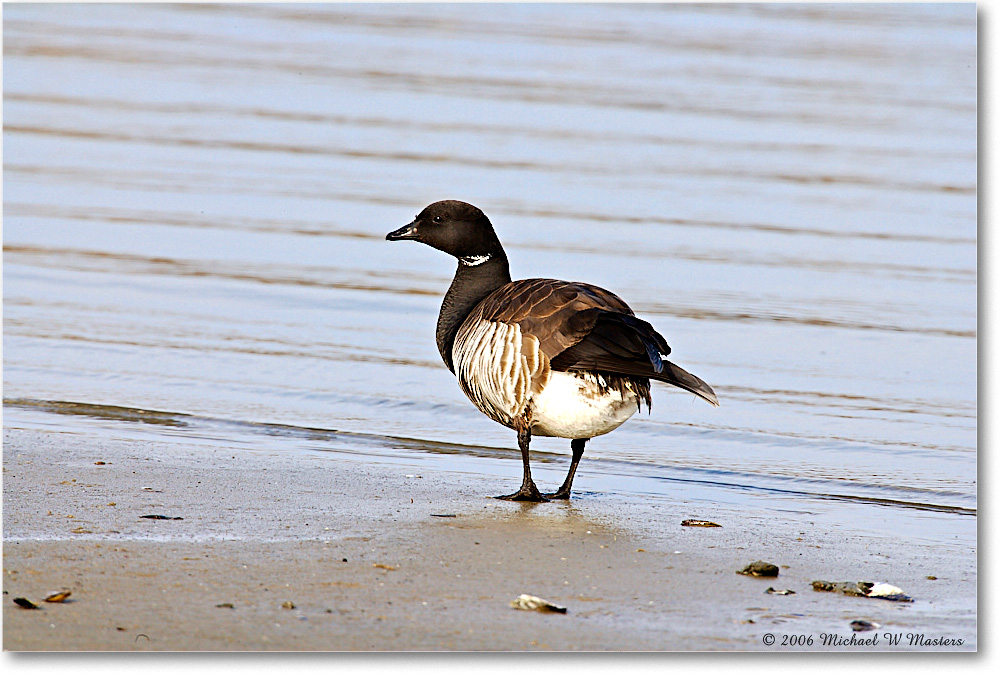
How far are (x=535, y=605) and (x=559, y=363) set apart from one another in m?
1.50

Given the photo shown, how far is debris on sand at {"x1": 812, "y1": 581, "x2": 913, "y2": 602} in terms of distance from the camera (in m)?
4.39

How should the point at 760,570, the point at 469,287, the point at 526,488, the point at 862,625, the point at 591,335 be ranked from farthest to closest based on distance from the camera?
the point at 469,287 → the point at 526,488 → the point at 591,335 → the point at 760,570 → the point at 862,625

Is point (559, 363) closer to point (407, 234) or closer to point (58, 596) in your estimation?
point (407, 234)

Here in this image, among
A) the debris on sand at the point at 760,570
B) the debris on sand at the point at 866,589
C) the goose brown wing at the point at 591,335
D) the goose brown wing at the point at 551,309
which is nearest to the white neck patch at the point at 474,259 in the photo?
the goose brown wing at the point at 551,309

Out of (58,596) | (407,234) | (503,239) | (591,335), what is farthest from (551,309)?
(503,239)

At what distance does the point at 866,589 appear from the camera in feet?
14.5

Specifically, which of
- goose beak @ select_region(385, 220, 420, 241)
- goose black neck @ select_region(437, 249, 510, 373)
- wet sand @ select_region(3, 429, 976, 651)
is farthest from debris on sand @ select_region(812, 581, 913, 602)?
goose beak @ select_region(385, 220, 420, 241)

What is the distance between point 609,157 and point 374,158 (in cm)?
238

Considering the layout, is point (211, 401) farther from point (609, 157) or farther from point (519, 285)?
point (609, 157)

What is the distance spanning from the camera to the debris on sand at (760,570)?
4.56m

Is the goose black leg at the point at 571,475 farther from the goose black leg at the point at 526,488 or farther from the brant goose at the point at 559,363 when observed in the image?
the goose black leg at the point at 526,488

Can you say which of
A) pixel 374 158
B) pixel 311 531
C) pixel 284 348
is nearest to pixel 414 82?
pixel 374 158

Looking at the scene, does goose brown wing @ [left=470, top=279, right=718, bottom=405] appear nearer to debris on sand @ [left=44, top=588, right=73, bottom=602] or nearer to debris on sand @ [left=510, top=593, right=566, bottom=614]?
debris on sand @ [left=510, top=593, right=566, bottom=614]

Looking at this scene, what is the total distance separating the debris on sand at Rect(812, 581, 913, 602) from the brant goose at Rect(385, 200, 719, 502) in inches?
38.2
